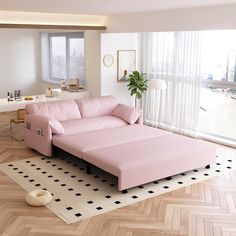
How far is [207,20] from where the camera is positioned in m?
5.74

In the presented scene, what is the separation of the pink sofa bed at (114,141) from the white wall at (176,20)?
1.48m

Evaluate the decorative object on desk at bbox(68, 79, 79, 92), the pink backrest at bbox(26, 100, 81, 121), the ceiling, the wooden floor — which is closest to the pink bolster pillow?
the pink backrest at bbox(26, 100, 81, 121)

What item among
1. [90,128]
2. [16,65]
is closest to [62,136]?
[90,128]

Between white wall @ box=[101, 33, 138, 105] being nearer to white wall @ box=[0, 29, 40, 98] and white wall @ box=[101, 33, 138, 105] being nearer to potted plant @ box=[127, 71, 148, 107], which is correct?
potted plant @ box=[127, 71, 148, 107]

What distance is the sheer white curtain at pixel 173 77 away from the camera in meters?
6.97

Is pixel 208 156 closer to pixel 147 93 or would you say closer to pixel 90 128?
pixel 90 128

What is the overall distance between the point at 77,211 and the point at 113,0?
8.10 feet

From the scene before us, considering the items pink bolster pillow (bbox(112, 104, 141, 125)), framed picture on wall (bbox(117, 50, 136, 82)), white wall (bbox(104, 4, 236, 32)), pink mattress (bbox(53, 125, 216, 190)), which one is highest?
white wall (bbox(104, 4, 236, 32))

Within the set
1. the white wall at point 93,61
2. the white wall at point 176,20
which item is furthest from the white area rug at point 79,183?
the white wall at point 93,61

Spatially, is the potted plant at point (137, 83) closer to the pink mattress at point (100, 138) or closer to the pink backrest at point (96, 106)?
the pink backrest at point (96, 106)

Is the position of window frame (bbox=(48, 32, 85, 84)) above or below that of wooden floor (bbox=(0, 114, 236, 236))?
above

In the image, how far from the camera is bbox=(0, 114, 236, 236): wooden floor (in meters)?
3.68

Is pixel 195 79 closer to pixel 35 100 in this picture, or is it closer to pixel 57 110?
pixel 57 110

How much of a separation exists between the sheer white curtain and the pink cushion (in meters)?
1.44
